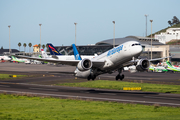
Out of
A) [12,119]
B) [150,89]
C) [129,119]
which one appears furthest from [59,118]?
[150,89]

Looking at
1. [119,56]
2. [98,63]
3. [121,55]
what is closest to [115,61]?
[119,56]

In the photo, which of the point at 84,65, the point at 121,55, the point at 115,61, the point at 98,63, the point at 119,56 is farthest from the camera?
the point at 98,63

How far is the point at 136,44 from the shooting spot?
151ft

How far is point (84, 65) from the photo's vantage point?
50.2 metres

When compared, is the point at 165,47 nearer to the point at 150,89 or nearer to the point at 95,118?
the point at 150,89

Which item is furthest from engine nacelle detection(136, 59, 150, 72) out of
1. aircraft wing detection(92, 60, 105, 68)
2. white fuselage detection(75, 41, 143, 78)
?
aircraft wing detection(92, 60, 105, 68)

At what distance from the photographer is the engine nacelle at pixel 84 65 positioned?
162 feet

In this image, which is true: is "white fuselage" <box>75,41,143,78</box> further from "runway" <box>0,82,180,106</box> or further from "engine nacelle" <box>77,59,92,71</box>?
"runway" <box>0,82,180,106</box>

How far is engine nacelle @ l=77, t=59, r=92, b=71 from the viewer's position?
49.5 meters

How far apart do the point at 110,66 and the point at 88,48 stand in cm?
14657

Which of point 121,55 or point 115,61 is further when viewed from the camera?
point 115,61

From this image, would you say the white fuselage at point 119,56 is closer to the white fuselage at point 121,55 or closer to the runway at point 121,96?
the white fuselage at point 121,55

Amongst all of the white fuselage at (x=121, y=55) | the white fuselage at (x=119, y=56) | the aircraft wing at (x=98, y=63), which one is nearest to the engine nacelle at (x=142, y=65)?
the white fuselage at (x=119, y=56)

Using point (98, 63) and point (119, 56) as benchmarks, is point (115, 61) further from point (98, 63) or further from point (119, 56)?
point (98, 63)
